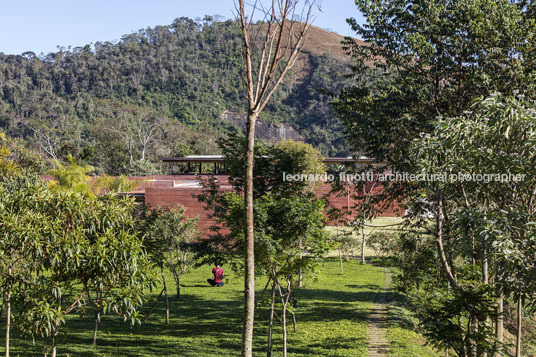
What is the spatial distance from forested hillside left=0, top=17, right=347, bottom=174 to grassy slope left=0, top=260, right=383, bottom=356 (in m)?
31.3

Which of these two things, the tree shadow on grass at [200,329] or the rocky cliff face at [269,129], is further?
the rocky cliff face at [269,129]

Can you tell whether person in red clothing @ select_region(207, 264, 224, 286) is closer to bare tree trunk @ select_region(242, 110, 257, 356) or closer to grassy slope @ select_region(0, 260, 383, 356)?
grassy slope @ select_region(0, 260, 383, 356)

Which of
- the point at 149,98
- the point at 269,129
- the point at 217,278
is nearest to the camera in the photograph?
the point at 217,278

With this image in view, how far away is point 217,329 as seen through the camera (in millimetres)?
12953

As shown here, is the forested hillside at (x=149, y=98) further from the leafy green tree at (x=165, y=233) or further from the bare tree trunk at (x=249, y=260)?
the bare tree trunk at (x=249, y=260)

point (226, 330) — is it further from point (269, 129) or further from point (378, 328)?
point (269, 129)

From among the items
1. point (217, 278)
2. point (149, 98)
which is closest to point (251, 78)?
point (217, 278)

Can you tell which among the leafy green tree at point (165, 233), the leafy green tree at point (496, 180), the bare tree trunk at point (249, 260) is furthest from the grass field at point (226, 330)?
the leafy green tree at point (496, 180)

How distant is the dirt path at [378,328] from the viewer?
37.1ft

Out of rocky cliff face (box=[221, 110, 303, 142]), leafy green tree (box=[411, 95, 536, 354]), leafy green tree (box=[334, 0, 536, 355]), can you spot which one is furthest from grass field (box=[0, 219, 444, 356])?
rocky cliff face (box=[221, 110, 303, 142])

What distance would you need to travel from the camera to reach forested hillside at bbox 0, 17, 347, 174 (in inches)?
2068

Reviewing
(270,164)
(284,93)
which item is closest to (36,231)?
(270,164)

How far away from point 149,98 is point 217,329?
6841 cm

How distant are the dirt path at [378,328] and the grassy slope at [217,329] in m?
0.18
